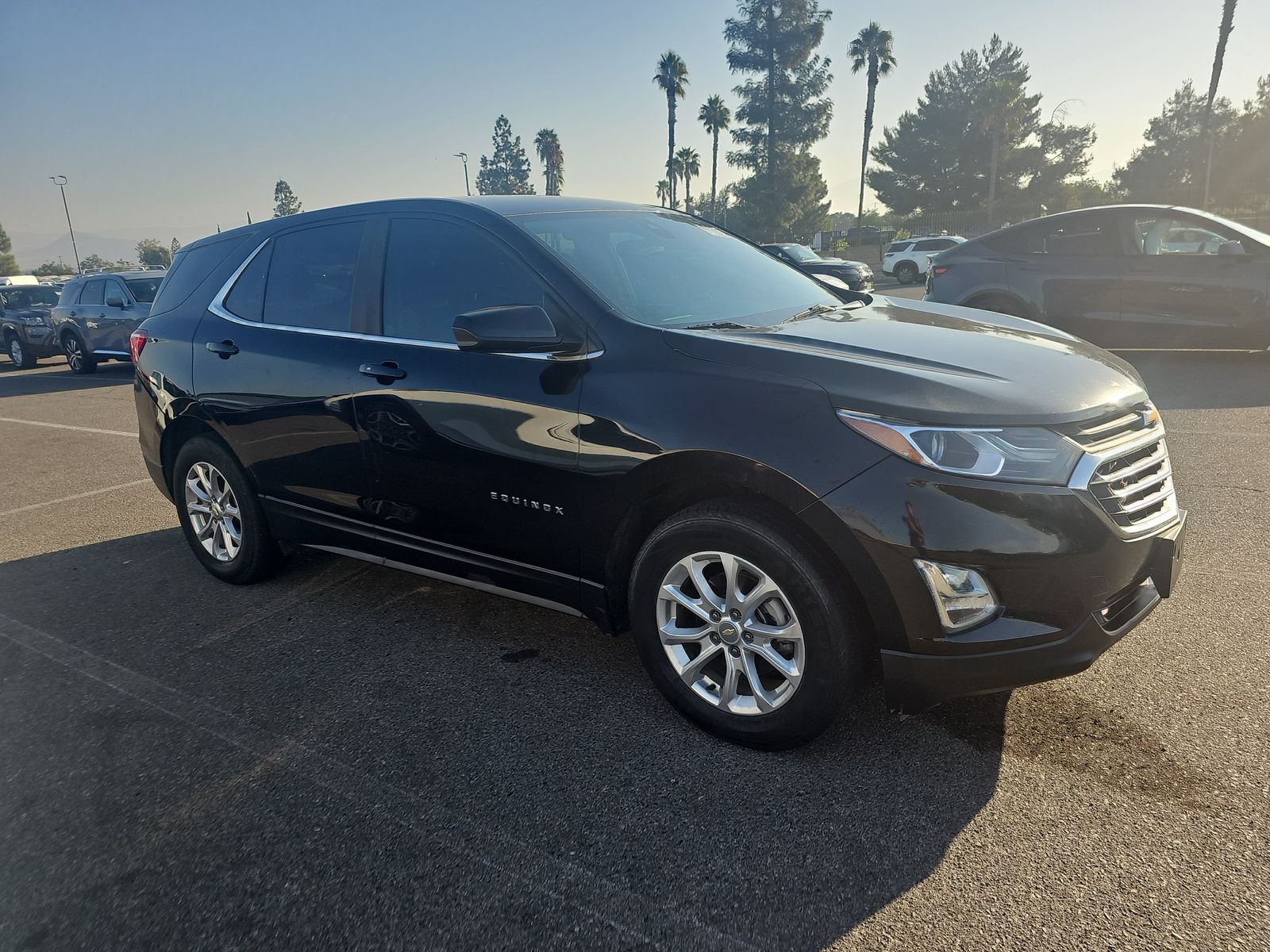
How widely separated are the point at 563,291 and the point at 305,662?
5.95 feet

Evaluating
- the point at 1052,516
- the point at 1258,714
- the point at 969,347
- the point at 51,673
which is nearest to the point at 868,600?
the point at 1052,516

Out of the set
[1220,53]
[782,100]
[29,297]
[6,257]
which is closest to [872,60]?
[782,100]

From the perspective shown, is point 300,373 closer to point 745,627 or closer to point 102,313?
point 745,627

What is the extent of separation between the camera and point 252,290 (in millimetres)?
4121

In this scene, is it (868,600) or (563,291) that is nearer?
(868,600)

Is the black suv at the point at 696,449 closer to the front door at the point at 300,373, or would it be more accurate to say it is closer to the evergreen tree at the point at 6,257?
the front door at the point at 300,373

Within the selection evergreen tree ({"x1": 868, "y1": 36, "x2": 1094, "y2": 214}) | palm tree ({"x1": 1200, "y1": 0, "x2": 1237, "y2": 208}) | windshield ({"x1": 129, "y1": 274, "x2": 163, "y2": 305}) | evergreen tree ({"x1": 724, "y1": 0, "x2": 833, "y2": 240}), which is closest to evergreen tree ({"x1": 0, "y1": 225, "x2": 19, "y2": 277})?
evergreen tree ({"x1": 724, "y1": 0, "x2": 833, "y2": 240})

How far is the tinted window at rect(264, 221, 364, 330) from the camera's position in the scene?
368cm

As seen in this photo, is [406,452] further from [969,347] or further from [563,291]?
[969,347]

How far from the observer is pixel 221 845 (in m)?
2.37

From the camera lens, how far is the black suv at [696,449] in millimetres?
2324

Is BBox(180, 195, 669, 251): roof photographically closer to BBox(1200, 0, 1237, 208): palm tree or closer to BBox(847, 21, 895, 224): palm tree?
BBox(1200, 0, 1237, 208): palm tree

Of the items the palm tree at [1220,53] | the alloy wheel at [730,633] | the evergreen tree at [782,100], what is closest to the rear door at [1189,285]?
the alloy wheel at [730,633]

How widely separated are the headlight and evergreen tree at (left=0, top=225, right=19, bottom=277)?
12645 cm
